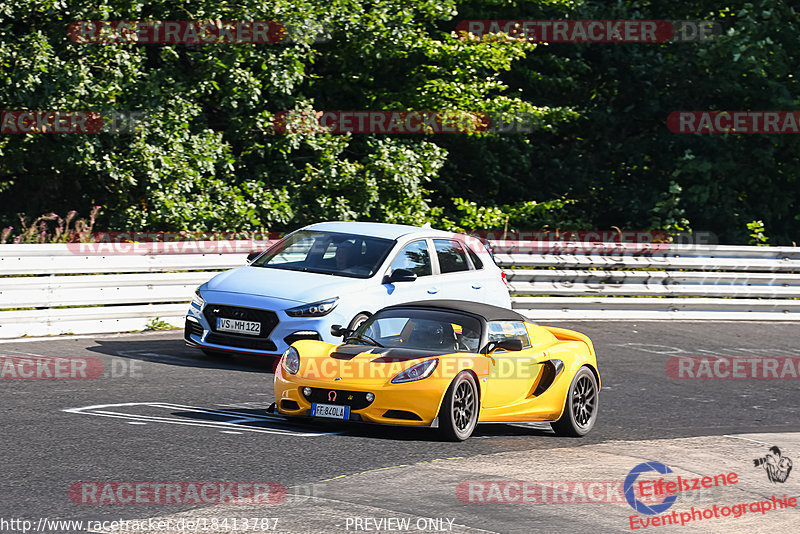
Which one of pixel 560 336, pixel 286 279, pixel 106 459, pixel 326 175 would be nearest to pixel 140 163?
pixel 326 175

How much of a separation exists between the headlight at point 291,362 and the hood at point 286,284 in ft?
9.37

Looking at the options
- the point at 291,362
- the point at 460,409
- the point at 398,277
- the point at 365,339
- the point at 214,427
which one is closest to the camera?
the point at 214,427

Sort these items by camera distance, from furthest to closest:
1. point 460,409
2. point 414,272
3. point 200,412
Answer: point 414,272 → point 200,412 → point 460,409

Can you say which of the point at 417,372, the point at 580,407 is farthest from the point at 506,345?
the point at 580,407

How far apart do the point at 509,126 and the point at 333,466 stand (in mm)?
20339

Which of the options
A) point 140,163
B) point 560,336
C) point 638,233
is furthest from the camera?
point 638,233

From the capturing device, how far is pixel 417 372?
9.62 m

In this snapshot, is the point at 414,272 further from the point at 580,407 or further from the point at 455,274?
the point at 580,407

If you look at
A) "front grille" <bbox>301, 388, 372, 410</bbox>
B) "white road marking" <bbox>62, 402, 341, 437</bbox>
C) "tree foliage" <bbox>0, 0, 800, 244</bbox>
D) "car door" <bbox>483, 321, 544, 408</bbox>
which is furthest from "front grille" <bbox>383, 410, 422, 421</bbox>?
"tree foliage" <bbox>0, 0, 800, 244</bbox>

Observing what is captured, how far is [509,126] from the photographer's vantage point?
28.0 meters

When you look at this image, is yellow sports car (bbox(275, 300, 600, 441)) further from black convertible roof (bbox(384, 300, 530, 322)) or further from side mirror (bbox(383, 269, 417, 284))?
side mirror (bbox(383, 269, 417, 284))

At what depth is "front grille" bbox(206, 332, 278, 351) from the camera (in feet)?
42.6

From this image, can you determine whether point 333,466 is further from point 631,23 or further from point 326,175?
point 631,23

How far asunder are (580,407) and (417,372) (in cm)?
201
